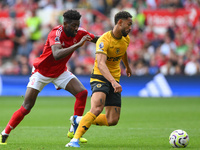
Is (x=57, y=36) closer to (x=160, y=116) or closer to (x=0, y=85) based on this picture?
(x=160, y=116)

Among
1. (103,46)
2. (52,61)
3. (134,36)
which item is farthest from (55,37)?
(134,36)

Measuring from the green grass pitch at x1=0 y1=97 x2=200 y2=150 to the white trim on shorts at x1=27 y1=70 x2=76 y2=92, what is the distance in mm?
1017

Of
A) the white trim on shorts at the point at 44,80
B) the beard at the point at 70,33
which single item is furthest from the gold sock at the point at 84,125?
the beard at the point at 70,33

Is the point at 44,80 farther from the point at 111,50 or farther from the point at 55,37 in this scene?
the point at 111,50

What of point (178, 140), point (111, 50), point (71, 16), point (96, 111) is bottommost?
point (178, 140)

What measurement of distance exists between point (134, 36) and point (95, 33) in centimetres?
207

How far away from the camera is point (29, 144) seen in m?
8.00

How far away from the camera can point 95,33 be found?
73.5 ft

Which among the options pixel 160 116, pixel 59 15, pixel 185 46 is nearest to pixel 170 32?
pixel 185 46

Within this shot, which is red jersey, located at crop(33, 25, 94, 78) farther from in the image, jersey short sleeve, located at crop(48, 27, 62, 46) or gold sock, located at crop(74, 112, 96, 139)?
gold sock, located at crop(74, 112, 96, 139)

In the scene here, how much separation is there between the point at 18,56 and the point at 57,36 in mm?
14493

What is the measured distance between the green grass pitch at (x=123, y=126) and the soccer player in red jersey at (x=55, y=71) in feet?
1.82

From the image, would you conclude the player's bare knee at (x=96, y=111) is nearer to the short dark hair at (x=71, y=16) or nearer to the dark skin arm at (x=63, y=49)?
the dark skin arm at (x=63, y=49)

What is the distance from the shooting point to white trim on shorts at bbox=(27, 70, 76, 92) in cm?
827
